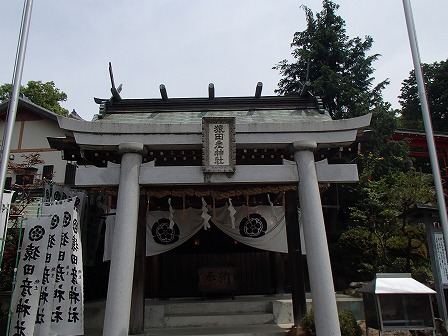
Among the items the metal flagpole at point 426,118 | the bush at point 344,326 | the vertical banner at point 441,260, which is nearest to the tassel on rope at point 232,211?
the bush at point 344,326

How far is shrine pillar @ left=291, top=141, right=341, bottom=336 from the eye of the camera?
677 cm

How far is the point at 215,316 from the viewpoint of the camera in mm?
9875

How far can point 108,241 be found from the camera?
10.8 meters

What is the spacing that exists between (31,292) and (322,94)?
1437 centimetres

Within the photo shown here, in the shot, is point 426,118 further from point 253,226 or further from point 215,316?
point 215,316

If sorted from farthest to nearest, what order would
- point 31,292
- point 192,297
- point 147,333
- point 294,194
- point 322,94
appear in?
point 322,94 → point 192,297 → point 294,194 → point 147,333 → point 31,292

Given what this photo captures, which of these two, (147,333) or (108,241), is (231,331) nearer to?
(147,333)

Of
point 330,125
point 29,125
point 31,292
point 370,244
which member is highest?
point 29,125

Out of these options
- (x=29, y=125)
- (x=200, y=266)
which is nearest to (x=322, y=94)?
(x=200, y=266)

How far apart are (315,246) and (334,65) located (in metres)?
14.0

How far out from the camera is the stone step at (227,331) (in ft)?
27.6

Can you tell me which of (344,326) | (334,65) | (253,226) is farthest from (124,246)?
→ (334,65)

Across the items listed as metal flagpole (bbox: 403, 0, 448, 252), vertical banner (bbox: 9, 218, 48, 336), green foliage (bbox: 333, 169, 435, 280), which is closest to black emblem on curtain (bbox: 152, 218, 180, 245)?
vertical banner (bbox: 9, 218, 48, 336)

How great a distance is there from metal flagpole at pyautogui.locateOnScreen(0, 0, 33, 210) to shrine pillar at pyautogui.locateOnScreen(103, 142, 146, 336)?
83.2 inches
